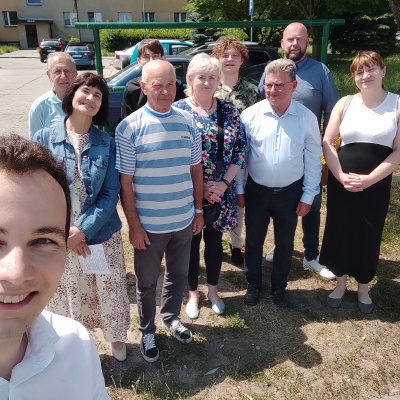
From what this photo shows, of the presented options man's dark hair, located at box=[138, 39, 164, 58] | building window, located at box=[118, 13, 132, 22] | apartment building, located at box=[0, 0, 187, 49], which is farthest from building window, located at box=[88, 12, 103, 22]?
man's dark hair, located at box=[138, 39, 164, 58]

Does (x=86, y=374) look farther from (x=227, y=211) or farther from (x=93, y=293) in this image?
(x=227, y=211)

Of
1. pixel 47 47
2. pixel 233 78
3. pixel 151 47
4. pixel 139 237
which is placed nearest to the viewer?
pixel 139 237

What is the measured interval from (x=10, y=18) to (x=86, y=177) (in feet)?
151

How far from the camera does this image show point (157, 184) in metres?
2.47

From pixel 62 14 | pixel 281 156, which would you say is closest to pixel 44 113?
pixel 281 156

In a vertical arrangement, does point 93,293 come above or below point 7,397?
below

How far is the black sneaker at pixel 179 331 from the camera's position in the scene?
9.64 ft

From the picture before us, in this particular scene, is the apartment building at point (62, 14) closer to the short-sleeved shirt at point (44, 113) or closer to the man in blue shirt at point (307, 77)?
the man in blue shirt at point (307, 77)

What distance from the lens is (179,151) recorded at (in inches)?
97.5

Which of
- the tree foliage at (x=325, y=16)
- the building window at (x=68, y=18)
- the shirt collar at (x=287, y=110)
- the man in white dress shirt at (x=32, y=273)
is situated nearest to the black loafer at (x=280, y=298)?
the shirt collar at (x=287, y=110)

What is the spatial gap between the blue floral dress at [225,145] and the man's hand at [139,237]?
2.07 ft

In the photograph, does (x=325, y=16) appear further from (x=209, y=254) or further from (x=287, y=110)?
(x=209, y=254)

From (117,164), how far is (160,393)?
140cm

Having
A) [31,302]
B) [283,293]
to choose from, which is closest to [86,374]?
[31,302]
